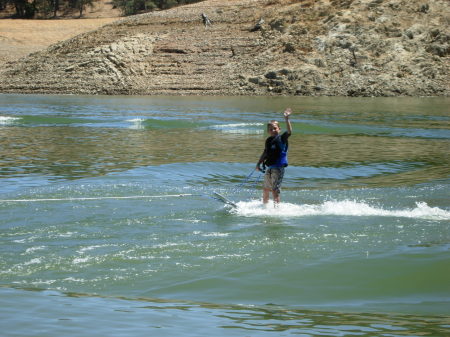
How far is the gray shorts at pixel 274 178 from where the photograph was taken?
11328 mm

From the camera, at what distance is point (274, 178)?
1138 cm

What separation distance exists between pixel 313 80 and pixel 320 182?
115 feet

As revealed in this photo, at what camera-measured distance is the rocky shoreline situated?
48844 millimetres

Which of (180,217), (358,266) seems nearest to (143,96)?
(180,217)

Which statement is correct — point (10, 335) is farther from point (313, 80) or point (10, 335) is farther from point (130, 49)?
point (130, 49)

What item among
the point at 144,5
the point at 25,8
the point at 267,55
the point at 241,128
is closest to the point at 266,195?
the point at 241,128

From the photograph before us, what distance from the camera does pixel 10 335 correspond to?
548 centimetres

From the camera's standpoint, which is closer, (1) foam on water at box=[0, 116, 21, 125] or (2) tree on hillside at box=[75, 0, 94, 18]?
(1) foam on water at box=[0, 116, 21, 125]

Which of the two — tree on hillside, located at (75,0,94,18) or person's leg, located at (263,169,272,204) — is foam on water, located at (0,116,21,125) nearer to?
person's leg, located at (263,169,272,204)

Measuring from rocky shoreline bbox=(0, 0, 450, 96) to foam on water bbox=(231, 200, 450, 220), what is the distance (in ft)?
122

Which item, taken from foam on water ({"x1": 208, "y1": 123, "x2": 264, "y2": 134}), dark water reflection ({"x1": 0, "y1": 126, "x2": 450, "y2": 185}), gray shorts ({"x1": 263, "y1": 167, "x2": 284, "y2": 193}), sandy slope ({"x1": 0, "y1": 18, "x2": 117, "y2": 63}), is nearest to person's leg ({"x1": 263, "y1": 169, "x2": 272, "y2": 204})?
gray shorts ({"x1": 263, "y1": 167, "x2": 284, "y2": 193})

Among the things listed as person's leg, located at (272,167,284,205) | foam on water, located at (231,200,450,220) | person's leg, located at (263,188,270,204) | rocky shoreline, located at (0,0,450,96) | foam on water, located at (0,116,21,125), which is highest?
rocky shoreline, located at (0,0,450,96)

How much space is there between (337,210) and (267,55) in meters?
Result: 42.3

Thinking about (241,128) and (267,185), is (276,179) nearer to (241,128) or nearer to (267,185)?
(267,185)
